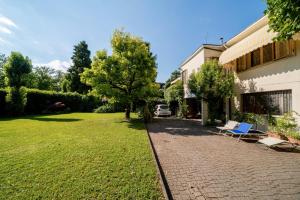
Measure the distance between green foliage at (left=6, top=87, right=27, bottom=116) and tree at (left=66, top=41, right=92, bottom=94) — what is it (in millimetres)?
28149

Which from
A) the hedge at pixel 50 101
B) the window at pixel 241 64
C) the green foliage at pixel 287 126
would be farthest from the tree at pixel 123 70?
the hedge at pixel 50 101

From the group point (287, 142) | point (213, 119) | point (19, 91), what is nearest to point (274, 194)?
point (287, 142)

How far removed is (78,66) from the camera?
192 feet

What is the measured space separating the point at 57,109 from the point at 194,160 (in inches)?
1256

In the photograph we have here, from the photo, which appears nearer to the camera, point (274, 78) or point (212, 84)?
point (274, 78)

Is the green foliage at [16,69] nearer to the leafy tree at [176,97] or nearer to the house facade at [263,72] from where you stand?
the leafy tree at [176,97]

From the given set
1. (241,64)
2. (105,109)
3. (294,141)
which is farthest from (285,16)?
(105,109)

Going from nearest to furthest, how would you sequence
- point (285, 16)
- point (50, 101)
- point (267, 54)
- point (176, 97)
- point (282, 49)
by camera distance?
point (285, 16) → point (282, 49) → point (267, 54) → point (176, 97) → point (50, 101)

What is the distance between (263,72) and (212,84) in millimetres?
4070

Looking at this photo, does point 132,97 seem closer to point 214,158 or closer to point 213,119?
point 213,119

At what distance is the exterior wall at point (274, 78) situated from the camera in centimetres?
1093

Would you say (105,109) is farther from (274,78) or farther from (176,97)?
(274,78)

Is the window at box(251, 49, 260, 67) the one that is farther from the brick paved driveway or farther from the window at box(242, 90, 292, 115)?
the brick paved driveway

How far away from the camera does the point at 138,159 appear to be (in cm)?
787
